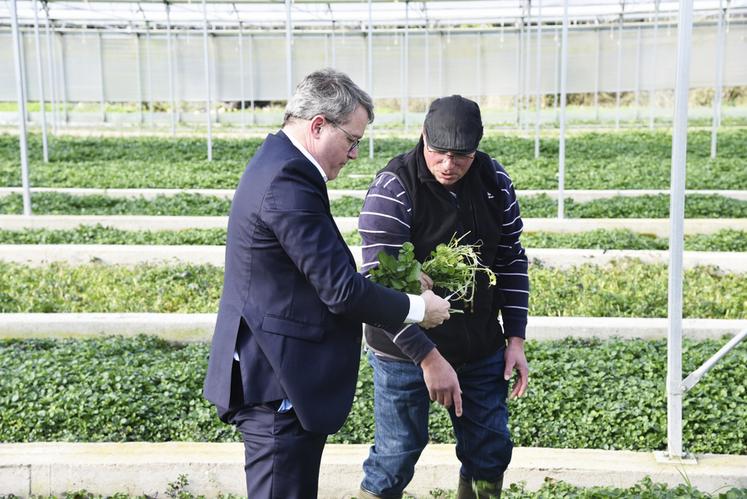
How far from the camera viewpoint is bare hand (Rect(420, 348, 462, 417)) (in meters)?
2.90

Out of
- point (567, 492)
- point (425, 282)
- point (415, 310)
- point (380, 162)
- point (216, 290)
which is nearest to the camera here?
point (415, 310)

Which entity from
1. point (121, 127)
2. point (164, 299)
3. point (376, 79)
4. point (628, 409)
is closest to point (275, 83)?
point (376, 79)

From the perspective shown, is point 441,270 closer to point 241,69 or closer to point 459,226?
point 459,226

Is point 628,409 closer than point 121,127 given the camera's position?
Yes

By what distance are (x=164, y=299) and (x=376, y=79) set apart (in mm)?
18172

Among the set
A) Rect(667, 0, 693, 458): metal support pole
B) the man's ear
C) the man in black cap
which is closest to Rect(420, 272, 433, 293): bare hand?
the man in black cap

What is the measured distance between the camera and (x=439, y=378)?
2.92 m

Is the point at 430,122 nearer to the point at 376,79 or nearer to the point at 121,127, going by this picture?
the point at 376,79

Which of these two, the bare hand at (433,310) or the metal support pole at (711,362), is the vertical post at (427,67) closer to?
the metal support pole at (711,362)

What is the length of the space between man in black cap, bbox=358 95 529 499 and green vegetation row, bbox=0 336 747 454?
1.23 m

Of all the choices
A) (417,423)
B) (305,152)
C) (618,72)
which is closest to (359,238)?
(417,423)

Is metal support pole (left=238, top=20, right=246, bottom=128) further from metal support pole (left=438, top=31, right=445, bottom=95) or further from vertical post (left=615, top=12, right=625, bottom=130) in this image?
vertical post (left=615, top=12, right=625, bottom=130)

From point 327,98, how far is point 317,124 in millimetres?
81

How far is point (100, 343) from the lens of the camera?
577 centimetres
